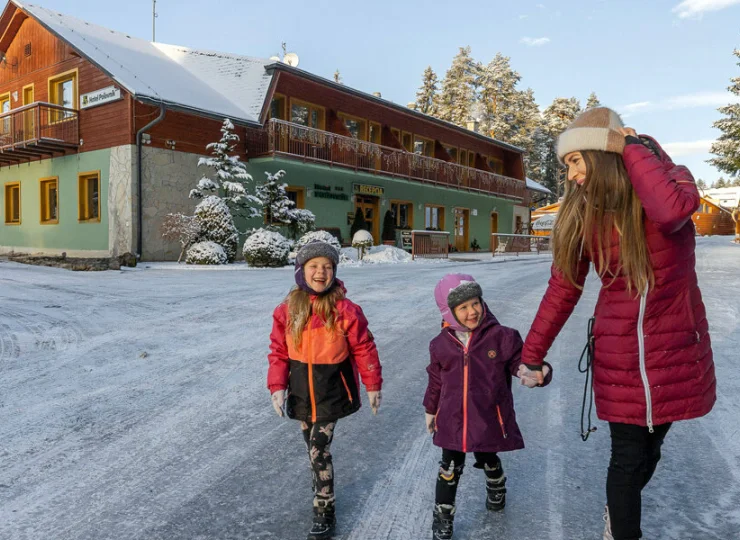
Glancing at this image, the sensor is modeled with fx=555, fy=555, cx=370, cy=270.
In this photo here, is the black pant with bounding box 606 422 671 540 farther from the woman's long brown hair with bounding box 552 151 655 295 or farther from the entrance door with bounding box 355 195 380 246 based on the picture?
the entrance door with bounding box 355 195 380 246

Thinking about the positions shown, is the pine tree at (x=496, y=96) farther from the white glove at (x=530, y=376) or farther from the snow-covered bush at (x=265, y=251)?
the white glove at (x=530, y=376)

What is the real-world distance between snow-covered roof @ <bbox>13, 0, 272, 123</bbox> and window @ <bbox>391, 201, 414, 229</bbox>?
8.78 metres

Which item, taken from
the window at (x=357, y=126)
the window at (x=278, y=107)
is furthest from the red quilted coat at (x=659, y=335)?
the window at (x=357, y=126)

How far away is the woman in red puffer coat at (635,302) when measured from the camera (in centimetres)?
198

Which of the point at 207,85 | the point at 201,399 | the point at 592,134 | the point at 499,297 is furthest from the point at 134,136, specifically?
the point at 592,134

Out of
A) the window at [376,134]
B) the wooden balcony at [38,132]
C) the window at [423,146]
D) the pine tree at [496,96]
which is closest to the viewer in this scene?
the wooden balcony at [38,132]

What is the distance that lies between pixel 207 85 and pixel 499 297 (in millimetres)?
14471

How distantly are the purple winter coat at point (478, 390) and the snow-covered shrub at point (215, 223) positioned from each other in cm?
1382

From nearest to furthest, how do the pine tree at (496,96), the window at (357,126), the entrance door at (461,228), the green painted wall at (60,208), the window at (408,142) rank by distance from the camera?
the green painted wall at (60,208)
the window at (357,126)
the window at (408,142)
the entrance door at (461,228)
the pine tree at (496,96)

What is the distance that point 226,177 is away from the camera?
16547mm

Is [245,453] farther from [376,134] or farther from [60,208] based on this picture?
[376,134]

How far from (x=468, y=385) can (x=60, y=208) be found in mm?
19688

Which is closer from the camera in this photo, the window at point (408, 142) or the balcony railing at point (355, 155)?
the balcony railing at point (355, 155)

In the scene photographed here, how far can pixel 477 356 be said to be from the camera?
2.45 m
